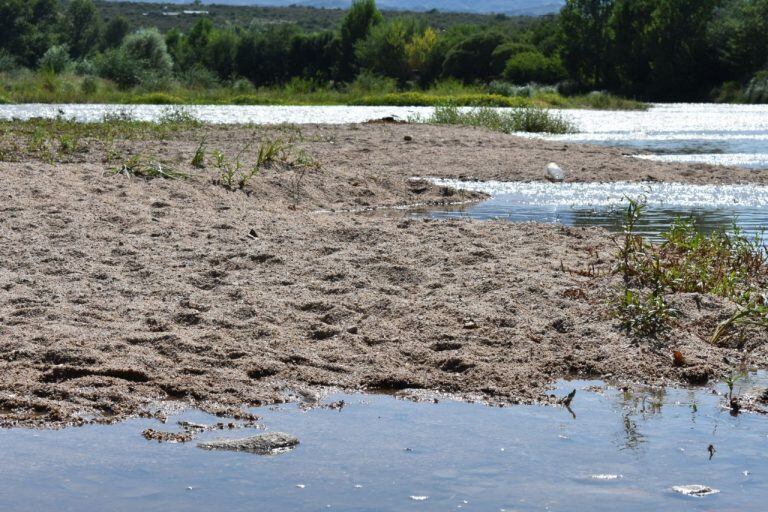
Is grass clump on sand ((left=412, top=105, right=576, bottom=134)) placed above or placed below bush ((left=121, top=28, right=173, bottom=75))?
below

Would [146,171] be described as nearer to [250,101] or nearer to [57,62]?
[250,101]

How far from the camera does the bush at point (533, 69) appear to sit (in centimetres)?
5969

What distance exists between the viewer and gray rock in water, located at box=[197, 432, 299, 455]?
13.9 ft

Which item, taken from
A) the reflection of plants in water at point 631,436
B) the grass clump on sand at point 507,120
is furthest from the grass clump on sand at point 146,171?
the grass clump on sand at point 507,120

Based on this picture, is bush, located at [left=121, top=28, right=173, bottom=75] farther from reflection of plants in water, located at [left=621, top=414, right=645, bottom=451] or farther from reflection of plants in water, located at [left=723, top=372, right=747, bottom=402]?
reflection of plants in water, located at [left=621, top=414, right=645, bottom=451]

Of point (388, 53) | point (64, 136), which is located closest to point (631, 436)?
point (64, 136)

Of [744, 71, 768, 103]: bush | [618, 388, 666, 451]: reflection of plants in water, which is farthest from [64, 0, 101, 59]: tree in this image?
[618, 388, 666, 451]: reflection of plants in water

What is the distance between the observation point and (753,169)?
1596cm

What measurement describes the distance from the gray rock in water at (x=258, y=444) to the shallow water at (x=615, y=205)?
5.69m

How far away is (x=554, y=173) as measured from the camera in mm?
14344

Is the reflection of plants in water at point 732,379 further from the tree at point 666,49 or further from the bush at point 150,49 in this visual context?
the tree at point 666,49

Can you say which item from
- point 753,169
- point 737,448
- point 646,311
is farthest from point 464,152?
point 737,448

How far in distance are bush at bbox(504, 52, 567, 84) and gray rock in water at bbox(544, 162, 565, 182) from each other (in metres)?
45.8

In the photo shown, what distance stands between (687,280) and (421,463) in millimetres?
3130
